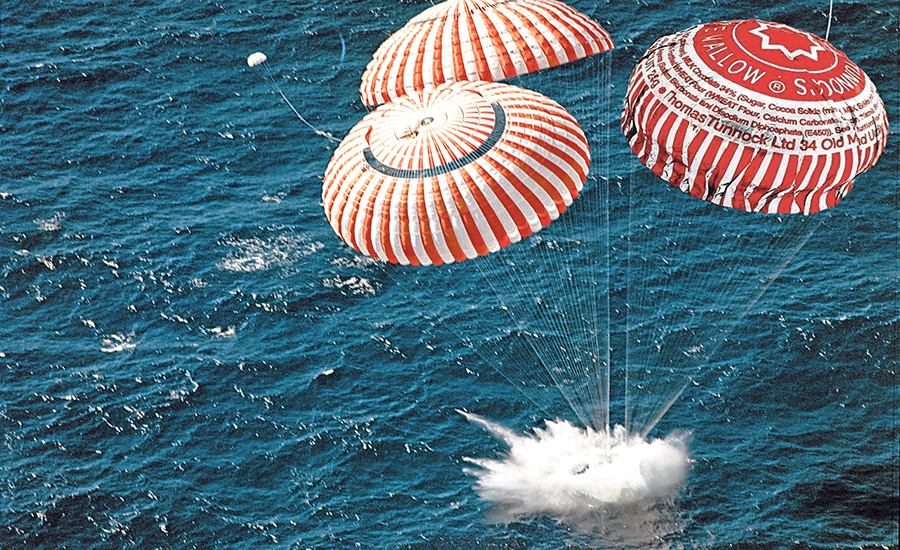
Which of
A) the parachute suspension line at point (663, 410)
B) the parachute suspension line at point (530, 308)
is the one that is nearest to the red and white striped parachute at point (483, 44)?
the parachute suspension line at point (663, 410)

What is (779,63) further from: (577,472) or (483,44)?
(577,472)

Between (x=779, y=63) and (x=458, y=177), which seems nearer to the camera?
(x=458, y=177)

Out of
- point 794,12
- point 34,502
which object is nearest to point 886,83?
point 794,12

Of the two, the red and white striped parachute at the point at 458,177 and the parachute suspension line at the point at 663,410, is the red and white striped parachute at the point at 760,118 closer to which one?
the red and white striped parachute at the point at 458,177

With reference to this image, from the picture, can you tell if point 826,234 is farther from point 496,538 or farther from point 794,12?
point 496,538

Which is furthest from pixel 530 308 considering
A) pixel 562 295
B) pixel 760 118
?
pixel 760 118

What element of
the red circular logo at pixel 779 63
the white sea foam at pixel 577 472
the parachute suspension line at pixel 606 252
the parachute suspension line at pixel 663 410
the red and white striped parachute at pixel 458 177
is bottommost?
the white sea foam at pixel 577 472
